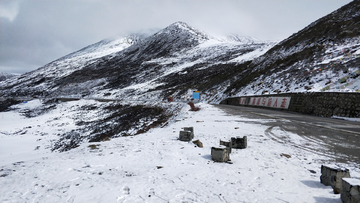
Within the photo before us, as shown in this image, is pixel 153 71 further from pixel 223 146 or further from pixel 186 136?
pixel 223 146

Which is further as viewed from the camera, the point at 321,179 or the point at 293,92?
the point at 293,92

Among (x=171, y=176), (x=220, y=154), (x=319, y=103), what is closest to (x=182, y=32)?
(x=319, y=103)

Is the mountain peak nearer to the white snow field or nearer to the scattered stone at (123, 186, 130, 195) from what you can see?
the white snow field

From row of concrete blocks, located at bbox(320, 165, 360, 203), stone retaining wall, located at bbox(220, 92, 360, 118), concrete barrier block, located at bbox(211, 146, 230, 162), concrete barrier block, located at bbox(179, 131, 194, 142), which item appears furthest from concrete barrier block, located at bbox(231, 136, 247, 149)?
stone retaining wall, located at bbox(220, 92, 360, 118)

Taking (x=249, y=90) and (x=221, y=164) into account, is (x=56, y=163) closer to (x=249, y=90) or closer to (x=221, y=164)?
(x=221, y=164)

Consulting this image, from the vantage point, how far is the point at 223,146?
559cm

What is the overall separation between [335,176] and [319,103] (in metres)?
15.1

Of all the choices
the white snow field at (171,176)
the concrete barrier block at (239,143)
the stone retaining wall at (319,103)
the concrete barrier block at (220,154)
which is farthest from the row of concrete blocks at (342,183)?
the stone retaining wall at (319,103)

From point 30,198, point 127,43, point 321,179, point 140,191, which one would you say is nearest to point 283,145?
point 321,179

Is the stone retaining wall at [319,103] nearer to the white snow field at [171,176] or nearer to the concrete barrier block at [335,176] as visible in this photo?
the white snow field at [171,176]

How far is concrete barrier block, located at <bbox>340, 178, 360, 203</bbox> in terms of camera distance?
2777mm

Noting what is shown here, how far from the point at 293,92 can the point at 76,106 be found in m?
39.2

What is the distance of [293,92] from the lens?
19.1m

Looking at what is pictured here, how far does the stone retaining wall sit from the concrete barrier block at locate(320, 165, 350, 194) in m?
12.7
